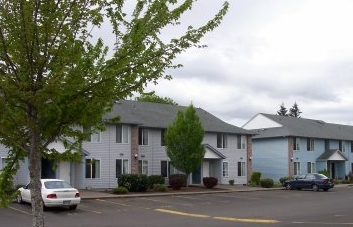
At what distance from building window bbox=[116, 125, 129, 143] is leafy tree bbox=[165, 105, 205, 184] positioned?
3.11m

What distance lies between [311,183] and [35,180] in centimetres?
4032

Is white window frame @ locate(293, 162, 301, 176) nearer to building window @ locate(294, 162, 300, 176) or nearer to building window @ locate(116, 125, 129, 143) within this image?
building window @ locate(294, 162, 300, 176)

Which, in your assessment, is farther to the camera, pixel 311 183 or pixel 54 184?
pixel 311 183

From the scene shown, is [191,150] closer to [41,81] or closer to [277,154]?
[277,154]

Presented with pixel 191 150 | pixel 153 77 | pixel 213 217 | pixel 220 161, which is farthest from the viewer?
pixel 220 161

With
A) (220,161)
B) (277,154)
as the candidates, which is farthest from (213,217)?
(277,154)

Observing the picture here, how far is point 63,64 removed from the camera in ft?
20.1

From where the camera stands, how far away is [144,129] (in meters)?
42.3

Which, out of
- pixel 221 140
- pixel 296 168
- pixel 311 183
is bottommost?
pixel 311 183

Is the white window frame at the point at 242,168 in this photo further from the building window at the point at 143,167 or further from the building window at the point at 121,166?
the building window at the point at 121,166

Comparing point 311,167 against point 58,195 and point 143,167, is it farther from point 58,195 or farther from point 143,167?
point 58,195

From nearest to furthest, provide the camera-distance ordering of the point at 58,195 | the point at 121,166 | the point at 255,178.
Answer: the point at 58,195 < the point at 121,166 < the point at 255,178

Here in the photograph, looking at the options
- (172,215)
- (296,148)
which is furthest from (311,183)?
(172,215)

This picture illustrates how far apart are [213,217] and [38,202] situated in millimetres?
16446
